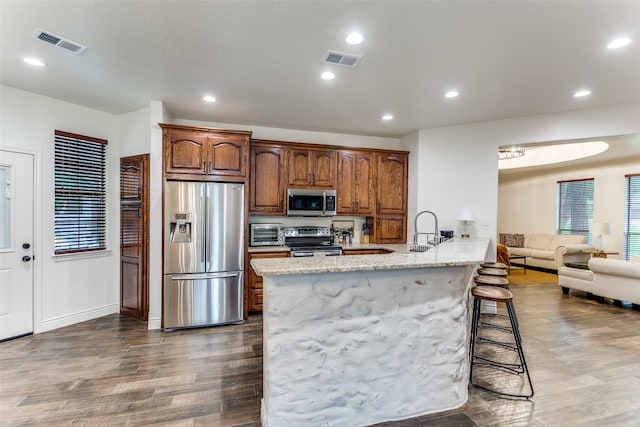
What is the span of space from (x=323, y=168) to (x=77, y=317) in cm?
383

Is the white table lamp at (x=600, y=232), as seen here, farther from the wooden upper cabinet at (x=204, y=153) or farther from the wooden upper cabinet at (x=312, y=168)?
the wooden upper cabinet at (x=204, y=153)

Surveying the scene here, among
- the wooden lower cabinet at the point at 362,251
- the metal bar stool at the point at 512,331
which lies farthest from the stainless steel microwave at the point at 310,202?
the metal bar stool at the point at 512,331

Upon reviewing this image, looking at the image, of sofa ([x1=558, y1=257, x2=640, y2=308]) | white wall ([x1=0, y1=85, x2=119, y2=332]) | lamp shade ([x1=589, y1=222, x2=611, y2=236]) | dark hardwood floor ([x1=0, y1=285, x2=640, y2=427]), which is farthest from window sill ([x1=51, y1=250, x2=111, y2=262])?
lamp shade ([x1=589, y1=222, x2=611, y2=236])

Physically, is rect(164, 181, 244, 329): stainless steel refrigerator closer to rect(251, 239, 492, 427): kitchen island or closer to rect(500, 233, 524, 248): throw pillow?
rect(251, 239, 492, 427): kitchen island

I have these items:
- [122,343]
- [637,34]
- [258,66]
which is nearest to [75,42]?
[258,66]

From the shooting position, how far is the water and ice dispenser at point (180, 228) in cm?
370

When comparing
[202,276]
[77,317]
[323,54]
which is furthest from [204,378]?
[323,54]

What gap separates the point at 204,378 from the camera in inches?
105

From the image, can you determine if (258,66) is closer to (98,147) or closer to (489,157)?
(98,147)

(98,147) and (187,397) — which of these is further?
A: (98,147)

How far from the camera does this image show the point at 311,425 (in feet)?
6.49

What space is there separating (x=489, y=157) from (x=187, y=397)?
182 inches

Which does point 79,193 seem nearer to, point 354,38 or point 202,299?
point 202,299

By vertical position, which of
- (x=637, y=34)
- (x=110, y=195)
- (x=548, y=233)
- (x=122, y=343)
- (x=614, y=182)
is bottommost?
(x=122, y=343)
